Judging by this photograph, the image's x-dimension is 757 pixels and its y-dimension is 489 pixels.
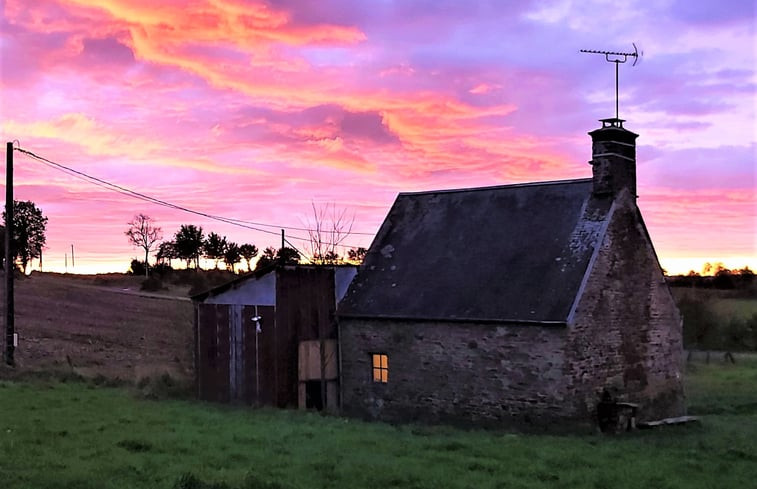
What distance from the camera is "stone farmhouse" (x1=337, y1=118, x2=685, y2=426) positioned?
66.7ft

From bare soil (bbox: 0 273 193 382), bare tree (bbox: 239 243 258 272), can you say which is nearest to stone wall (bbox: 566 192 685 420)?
bare soil (bbox: 0 273 193 382)

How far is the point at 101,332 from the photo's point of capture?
42.6 m

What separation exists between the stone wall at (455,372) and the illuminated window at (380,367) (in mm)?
184

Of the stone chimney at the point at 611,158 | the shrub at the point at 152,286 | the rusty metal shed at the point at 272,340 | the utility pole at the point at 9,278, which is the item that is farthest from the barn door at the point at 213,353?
Answer: the shrub at the point at 152,286

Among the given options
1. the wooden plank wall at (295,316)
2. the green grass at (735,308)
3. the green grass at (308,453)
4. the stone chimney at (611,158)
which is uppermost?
the stone chimney at (611,158)

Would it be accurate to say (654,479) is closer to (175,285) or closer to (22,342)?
(22,342)

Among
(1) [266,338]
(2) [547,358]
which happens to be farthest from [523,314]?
(1) [266,338]

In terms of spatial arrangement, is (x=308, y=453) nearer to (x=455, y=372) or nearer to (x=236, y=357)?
(x=455, y=372)

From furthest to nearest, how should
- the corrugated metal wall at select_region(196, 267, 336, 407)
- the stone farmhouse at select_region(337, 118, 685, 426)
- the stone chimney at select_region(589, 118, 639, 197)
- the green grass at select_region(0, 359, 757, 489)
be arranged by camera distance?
the corrugated metal wall at select_region(196, 267, 336, 407)
the stone chimney at select_region(589, 118, 639, 197)
the stone farmhouse at select_region(337, 118, 685, 426)
the green grass at select_region(0, 359, 757, 489)

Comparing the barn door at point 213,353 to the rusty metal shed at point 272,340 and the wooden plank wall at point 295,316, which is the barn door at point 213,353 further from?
the wooden plank wall at point 295,316

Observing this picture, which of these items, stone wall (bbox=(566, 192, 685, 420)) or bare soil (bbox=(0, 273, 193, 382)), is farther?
bare soil (bbox=(0, 273, 193, 382))

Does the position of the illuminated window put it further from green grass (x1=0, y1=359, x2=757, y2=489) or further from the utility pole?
the utility pole

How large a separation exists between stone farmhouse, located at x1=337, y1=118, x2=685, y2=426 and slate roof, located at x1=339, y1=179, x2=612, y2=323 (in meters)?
0.04

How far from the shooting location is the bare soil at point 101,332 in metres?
30.4
